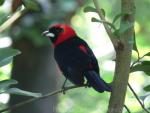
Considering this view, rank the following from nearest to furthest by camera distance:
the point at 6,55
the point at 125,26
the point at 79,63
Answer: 1. the point at 125,26
2. the point at 6,55
3. the point at 79,63

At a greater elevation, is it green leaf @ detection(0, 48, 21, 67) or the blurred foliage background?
green leaf @ detection(0, 48, 21, 67)

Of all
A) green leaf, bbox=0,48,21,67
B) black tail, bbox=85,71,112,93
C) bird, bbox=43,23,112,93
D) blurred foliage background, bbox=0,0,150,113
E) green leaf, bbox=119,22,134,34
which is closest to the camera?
green leaf, bbox=119,22,134,34

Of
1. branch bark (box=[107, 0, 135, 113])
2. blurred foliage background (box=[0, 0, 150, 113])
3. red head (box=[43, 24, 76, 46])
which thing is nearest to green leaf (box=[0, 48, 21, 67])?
branch bark (box=[107, 0, 135, 113])

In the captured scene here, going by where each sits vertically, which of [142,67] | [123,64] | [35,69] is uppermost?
[123,64]

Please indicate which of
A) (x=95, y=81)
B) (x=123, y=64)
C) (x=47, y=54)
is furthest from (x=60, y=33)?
(x=47, y=54)

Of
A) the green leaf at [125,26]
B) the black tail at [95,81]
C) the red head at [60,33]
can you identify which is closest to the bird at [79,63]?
the black tail at [95,81]

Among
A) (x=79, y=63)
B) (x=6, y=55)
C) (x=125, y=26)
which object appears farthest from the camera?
(x=79, y=63)

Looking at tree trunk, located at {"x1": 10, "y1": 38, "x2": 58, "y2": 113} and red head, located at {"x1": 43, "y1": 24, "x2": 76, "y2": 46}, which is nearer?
red head, located at {"x1": 43, "y1": 24, "x2": 76, "y2": 46}

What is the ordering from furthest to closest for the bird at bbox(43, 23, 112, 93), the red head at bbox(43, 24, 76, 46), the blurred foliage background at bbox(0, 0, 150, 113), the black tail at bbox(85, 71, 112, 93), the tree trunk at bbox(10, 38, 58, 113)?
the tree trunk at bbox(10, 38, 58, 113) → the blurred foliage background at bbox(0, 0, 150, 113) → the red head at bbox(43, 24, 76, 46) → the bird at bbox(43, 23, 112, 93) → the black tail at bbox(85, 71, 112, 93)

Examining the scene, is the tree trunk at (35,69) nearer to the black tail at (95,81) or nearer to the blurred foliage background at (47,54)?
the blurred foliage background at (47,54)

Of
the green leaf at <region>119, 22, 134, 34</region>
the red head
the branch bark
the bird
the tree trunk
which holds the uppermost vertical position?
the green leaf at <region>119, 22, 134, 34</region>

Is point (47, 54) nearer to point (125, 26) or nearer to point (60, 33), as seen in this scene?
point (60, 33)

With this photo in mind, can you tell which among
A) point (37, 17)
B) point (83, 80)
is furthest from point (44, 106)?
point (83, 80)

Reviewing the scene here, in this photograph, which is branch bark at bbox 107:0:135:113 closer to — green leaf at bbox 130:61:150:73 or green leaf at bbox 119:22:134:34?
green leaf at bbox 119:22:134:34
